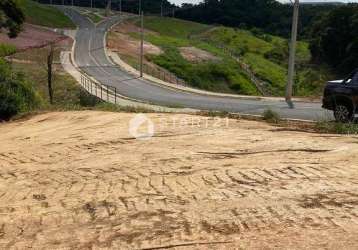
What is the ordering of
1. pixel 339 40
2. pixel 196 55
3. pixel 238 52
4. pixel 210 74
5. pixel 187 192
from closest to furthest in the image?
pixel 187 192 → pixel 210 74 → pixel 196 55 → pixel 339 40 → pixel 238 52

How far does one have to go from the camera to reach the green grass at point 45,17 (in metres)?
95.5

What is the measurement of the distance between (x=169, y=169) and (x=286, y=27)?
444 ft

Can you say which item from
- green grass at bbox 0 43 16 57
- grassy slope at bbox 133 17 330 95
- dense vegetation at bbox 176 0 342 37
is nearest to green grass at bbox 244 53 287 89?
grassy slope at bbox 133 17 330 95

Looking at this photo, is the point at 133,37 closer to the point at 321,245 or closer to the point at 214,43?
the point at 214,43

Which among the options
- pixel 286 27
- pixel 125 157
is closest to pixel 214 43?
pixel 286 27

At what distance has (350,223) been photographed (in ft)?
21.4

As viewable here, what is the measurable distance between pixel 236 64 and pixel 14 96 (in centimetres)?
5295

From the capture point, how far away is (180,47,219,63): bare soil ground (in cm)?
7508

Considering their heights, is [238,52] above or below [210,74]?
above

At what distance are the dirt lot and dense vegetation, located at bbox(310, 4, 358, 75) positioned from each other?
6610 centimetres

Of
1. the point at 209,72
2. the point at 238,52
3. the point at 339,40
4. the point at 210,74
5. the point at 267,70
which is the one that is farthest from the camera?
the point at 238,52

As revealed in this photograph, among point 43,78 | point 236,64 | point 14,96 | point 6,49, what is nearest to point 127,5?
point 236,64

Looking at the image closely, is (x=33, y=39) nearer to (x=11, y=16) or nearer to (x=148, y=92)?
(x=148, y=92)

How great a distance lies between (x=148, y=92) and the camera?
44.8m
